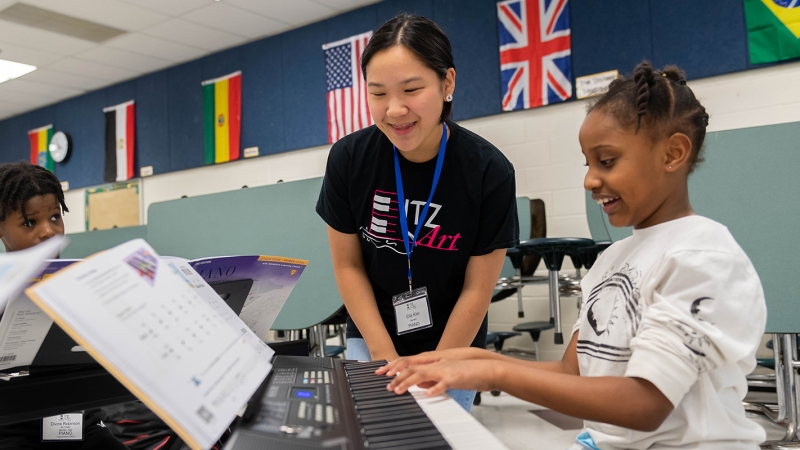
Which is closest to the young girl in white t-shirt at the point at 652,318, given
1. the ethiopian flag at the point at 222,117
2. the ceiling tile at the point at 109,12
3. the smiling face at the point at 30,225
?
the smiling face at the point at 30,225

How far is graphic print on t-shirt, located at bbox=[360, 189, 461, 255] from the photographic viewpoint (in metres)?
1.44

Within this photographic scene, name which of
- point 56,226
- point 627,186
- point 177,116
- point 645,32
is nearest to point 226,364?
point 627,186

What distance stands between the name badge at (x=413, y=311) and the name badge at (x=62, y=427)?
0.70m

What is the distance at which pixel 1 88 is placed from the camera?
755 centimetres

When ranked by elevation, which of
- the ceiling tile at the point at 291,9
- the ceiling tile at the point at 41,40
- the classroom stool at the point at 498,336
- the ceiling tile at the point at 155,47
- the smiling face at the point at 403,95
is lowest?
the classroom stool at the point at 498,336

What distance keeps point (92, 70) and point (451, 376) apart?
24.9 feet

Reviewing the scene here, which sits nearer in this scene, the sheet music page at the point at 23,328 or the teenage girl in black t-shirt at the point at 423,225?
the sheet music page at the point at 23,328

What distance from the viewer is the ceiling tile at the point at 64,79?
711 centimetres

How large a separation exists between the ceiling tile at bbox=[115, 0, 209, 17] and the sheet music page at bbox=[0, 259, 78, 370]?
5065 millimetres

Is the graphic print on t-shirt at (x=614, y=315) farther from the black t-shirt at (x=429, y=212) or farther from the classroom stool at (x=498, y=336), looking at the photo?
the classroom stool at (x=498, y=336)

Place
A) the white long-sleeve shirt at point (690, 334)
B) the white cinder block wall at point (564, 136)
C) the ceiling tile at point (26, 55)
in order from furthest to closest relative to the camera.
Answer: the ceiling tile at point (26, 55), the white cinder block wall at point (564, 136), the white long-sleeve shirt at point (690, 334)

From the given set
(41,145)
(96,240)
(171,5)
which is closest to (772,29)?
(171,5)

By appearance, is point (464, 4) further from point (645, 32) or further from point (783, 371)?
point (783, 371)

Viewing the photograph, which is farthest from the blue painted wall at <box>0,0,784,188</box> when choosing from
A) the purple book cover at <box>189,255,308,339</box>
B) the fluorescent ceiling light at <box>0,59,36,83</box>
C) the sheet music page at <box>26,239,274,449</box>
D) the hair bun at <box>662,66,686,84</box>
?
the sheet music page at <box>26,239,274,449</box>
